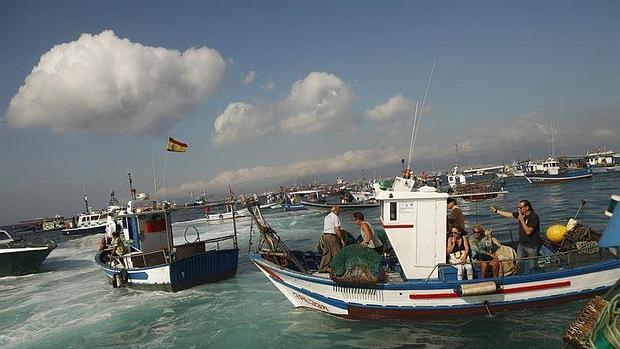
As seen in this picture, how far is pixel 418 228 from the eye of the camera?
999 cm

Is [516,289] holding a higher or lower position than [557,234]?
lower

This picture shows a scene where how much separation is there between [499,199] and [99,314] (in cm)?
4734

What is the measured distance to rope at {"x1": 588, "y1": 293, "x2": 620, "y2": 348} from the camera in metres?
4.80

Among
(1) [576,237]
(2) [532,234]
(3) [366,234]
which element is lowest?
(1) [576,237]

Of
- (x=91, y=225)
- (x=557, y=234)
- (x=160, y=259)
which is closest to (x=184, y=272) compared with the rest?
(x=160, y=259)

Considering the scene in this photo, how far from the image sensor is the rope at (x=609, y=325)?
4801mm

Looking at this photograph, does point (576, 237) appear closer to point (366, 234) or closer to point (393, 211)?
point (393, 211)

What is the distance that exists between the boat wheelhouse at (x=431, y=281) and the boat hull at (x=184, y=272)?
7.00m

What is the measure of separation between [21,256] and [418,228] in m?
25.9

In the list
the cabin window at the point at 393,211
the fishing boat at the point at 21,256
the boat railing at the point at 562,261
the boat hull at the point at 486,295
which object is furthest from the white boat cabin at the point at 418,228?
the fishing boat at the point at 21,256

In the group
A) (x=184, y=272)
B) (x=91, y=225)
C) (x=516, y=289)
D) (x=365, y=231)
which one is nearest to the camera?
(x=516, y=289)

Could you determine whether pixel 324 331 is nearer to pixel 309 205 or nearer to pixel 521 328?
pixel 521 328

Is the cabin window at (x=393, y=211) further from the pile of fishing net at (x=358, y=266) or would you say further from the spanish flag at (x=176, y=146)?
the spanish flag at (x=176, y=146)

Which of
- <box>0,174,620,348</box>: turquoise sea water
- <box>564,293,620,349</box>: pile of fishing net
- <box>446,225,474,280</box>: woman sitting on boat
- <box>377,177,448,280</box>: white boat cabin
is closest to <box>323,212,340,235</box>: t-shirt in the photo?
<box>377,177,448,280</box>: white boat cabin
